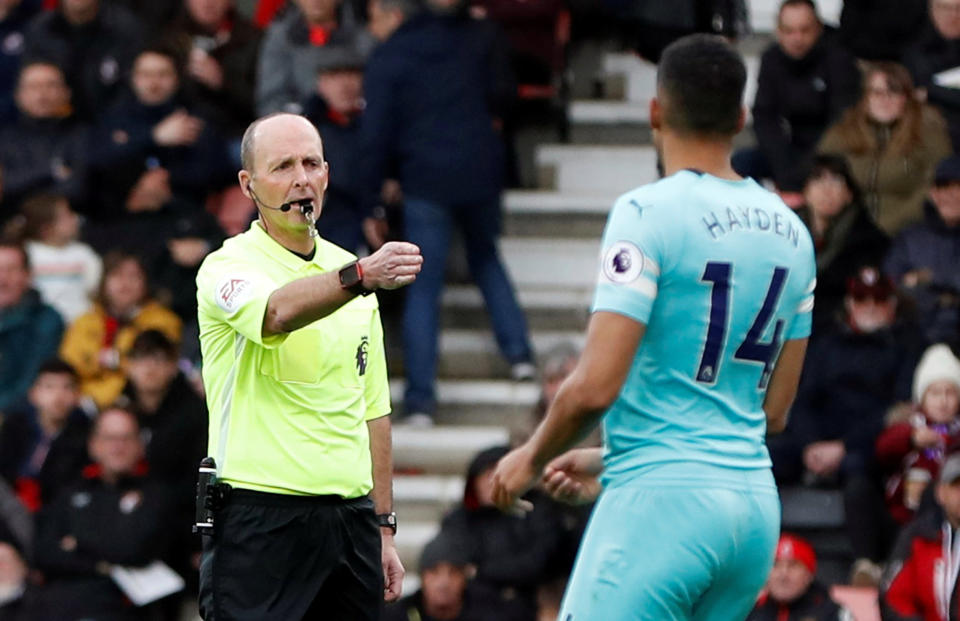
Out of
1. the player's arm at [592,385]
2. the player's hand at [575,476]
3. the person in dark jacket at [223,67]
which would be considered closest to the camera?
the player's arm at [592,385]

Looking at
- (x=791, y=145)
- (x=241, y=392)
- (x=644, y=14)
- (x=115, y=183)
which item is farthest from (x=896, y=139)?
(x=241, y=392)

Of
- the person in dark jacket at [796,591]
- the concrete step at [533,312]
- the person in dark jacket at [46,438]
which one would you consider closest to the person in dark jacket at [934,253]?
the person in dark jacket at [796,591]

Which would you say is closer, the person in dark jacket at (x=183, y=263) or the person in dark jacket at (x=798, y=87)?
the person in dark jacket at (x=798, y=87)

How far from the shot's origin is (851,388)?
10430 millimetres

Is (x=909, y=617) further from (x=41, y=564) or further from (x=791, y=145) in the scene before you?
(x=41, y=564)

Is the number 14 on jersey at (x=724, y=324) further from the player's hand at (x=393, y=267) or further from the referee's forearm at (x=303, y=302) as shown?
the referee's forearm at (x=303, y=302)

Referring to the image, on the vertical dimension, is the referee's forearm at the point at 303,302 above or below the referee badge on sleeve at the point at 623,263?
below

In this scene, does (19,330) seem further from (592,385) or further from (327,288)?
(592,385)

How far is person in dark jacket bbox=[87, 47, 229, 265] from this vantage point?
1220 cm

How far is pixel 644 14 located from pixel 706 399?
204 inches

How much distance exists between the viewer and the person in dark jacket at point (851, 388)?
1023cm

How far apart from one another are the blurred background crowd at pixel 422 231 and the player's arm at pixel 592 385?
465cm

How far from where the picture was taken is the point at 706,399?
491 centimetres

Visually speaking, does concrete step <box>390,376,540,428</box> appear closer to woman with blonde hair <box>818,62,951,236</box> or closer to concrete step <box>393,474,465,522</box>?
concrete step <box>393,474,465,522</box>
